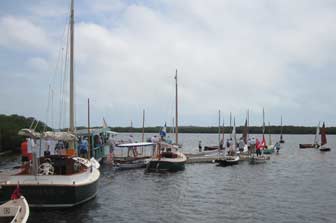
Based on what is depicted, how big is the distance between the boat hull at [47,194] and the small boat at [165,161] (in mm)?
18390

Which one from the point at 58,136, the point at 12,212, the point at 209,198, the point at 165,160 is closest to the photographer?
the point at 12,212

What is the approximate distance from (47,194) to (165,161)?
19.9m

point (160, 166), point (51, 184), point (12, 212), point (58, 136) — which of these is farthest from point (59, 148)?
point (12, 212)

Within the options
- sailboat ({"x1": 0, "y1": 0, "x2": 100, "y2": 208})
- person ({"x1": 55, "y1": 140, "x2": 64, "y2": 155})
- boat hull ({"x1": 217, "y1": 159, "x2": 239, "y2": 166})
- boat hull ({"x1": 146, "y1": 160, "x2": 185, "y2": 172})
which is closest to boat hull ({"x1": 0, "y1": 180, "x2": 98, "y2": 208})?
sailboat ({"x1": 0, "y1": 0, "x2": 100, "y2": 208})

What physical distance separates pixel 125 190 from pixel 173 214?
→ 27.7 ft

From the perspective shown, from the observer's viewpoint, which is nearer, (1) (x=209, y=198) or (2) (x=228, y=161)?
(1) (x=209, y=198)

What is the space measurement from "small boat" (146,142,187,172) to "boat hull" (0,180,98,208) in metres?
18.4

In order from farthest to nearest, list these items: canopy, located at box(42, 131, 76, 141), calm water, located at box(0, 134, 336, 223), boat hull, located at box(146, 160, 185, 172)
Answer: boat hull, located at box(146, 160, 185, 172)
canopy, located at box(42, 131, 76, 141)
calm water, located at box(0, 134, 336, 223)

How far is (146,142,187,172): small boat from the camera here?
3928cm

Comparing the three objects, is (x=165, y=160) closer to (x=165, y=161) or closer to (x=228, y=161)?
(x=165, y=161)

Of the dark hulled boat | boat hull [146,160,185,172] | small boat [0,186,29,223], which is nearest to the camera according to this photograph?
small boat [0,186,29,223]

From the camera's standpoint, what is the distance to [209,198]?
2709 cm

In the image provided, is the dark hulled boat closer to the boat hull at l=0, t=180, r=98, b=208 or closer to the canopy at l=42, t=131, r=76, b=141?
the boat hull at l=0, t=180, r=98, b=208

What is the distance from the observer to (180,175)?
3856 centimetres
